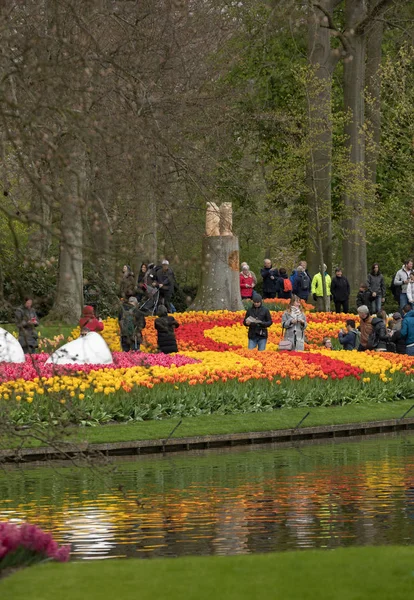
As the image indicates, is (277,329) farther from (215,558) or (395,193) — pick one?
(215,558)

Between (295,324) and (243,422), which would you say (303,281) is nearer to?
(295,324)

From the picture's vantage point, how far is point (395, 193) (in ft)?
161

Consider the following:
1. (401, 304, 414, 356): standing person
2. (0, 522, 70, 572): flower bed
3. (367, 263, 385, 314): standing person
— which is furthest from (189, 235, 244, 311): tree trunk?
(0, 522, 70, 572): flower bed

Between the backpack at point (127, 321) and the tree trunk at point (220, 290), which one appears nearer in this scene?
the backpack at point (127, 321)

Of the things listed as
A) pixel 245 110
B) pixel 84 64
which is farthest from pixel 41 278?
pixel 84 64

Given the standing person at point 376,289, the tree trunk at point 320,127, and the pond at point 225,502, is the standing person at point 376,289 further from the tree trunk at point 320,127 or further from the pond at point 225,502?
the pond at point 225,502

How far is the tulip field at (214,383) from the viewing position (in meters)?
21.6

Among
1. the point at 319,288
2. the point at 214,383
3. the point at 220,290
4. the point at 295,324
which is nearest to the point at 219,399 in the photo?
the point at 214,383

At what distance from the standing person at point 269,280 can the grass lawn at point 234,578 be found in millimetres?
31293

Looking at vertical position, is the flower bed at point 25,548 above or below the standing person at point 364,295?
below

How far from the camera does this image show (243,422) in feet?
73.4

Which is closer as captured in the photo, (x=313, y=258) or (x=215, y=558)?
(x=215, y=558)

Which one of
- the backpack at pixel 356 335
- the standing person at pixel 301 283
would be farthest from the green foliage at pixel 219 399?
the standing person at pixel 301 283

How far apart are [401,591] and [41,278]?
30.9 meters
